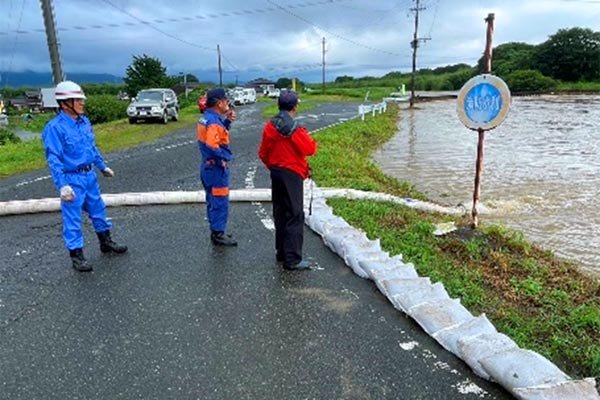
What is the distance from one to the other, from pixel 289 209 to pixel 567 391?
280 centimetres

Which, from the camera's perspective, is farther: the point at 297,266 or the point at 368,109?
the point at 368,109

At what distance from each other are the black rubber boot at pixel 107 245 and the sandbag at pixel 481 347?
372 centimetres

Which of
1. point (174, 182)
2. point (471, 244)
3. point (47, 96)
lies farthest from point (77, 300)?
point (47, 96)

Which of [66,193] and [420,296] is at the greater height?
[66,193]

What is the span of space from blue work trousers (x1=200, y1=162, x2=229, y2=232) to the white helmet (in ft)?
4.57

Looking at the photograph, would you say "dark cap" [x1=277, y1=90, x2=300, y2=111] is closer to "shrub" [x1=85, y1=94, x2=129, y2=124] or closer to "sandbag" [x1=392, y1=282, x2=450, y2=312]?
"sandbag" [x1=392, y1=282, x2=450, y2=312]

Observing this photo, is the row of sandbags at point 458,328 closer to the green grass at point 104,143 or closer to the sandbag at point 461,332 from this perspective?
the sandbag at point 461,332

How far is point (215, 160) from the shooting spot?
5215mm

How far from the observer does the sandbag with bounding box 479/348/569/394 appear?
273cm

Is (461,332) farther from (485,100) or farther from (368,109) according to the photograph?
(368,109)

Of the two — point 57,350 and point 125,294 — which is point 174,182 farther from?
point 57,350

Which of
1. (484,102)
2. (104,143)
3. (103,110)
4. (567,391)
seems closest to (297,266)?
(567,391)

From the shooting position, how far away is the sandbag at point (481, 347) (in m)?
3.01

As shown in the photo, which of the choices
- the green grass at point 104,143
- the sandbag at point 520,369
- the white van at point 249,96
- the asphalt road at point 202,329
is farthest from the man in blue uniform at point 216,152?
the white van at point 249,96
